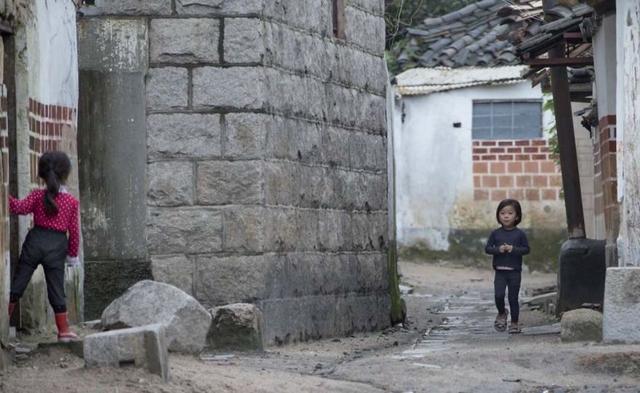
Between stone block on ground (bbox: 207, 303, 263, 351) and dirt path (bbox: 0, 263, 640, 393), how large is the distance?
181 millimetres

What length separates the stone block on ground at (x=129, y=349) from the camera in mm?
7383

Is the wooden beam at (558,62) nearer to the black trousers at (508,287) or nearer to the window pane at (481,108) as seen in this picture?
the black trousers at (508,287)

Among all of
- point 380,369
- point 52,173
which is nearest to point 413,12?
point 380,369

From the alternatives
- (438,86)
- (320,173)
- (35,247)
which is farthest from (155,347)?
(438,86)

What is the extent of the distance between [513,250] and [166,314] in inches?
182

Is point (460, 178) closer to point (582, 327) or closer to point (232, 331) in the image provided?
point (582, 327)

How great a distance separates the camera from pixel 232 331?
1003 centimetres

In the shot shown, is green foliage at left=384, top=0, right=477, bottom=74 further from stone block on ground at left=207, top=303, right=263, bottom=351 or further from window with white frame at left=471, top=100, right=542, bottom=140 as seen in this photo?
stone block on ground at left=207, top=303, right=263, bottom=351

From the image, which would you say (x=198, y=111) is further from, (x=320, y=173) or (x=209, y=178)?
(x=320, y=173)

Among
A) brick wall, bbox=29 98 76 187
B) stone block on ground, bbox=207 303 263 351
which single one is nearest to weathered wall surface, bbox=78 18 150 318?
brick wall, bbox=29 98 76 187

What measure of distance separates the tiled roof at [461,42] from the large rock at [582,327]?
1457 centimetres

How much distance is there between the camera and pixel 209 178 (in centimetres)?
1076

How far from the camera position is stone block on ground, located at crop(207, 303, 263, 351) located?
10.0 metres

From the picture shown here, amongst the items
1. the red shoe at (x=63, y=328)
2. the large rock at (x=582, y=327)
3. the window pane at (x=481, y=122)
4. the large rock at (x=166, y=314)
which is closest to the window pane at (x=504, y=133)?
the window pane at (x=481, y=122)
